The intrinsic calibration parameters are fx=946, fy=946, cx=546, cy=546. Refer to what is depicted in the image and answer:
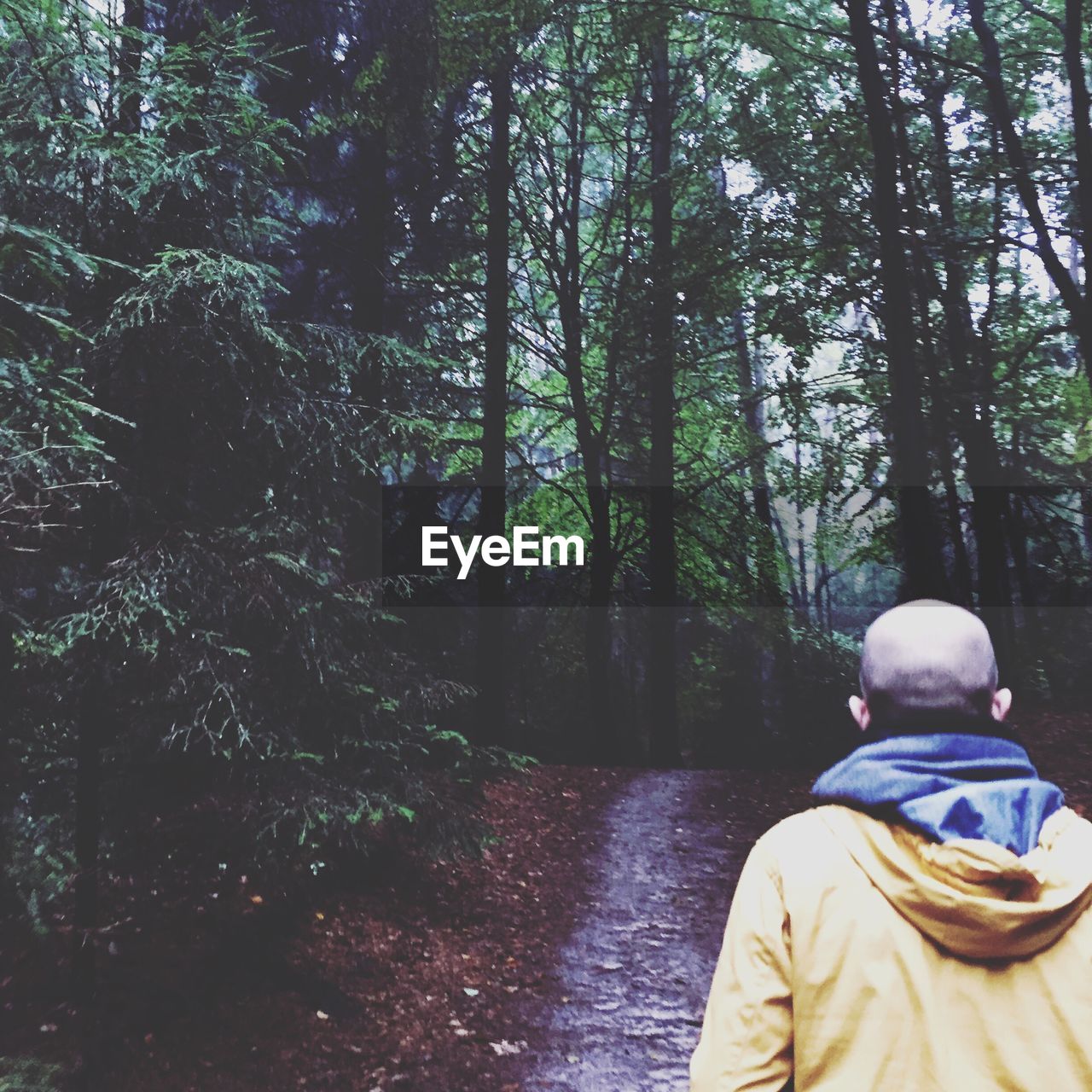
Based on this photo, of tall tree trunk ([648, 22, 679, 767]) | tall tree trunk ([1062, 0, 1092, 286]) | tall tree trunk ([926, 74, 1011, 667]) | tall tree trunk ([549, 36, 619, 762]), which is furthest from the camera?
tall tree trunk ([549, 36, 619, 762])

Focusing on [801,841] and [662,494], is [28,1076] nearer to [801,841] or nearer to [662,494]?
[801,841]

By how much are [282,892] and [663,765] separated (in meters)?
7.73

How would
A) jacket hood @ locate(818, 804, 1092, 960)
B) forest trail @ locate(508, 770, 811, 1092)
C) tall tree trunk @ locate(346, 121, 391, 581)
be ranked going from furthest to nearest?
tall tree trunk @ locate(346, 121, 391, 581) < forest trail @ locate(508, 770, 811, 1092) < jacket hood @ locate(818, 804, 1092, 960)

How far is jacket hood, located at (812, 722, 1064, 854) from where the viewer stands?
4.34 feet

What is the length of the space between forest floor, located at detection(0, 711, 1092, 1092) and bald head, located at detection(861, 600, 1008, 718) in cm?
445

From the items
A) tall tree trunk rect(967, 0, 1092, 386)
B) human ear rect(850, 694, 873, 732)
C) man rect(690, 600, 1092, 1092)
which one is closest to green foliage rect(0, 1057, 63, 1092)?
man rect(690, 600, 1092, 1092)

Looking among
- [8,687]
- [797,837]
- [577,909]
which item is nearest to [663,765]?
[577,909]

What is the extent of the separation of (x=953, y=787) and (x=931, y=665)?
0.58 feet

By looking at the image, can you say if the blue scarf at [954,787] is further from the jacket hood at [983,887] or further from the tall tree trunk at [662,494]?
the tall tree trunk at [662,494]

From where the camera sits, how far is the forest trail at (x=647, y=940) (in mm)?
5660

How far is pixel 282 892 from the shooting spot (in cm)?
622

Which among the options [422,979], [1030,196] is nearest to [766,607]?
[1030,196]

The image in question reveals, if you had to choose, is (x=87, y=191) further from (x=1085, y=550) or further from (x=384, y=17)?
(x=1085, y=550)

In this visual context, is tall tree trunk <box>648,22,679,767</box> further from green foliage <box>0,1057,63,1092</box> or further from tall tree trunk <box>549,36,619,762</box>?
green foliage <box>0,1057,63,1092</box>
